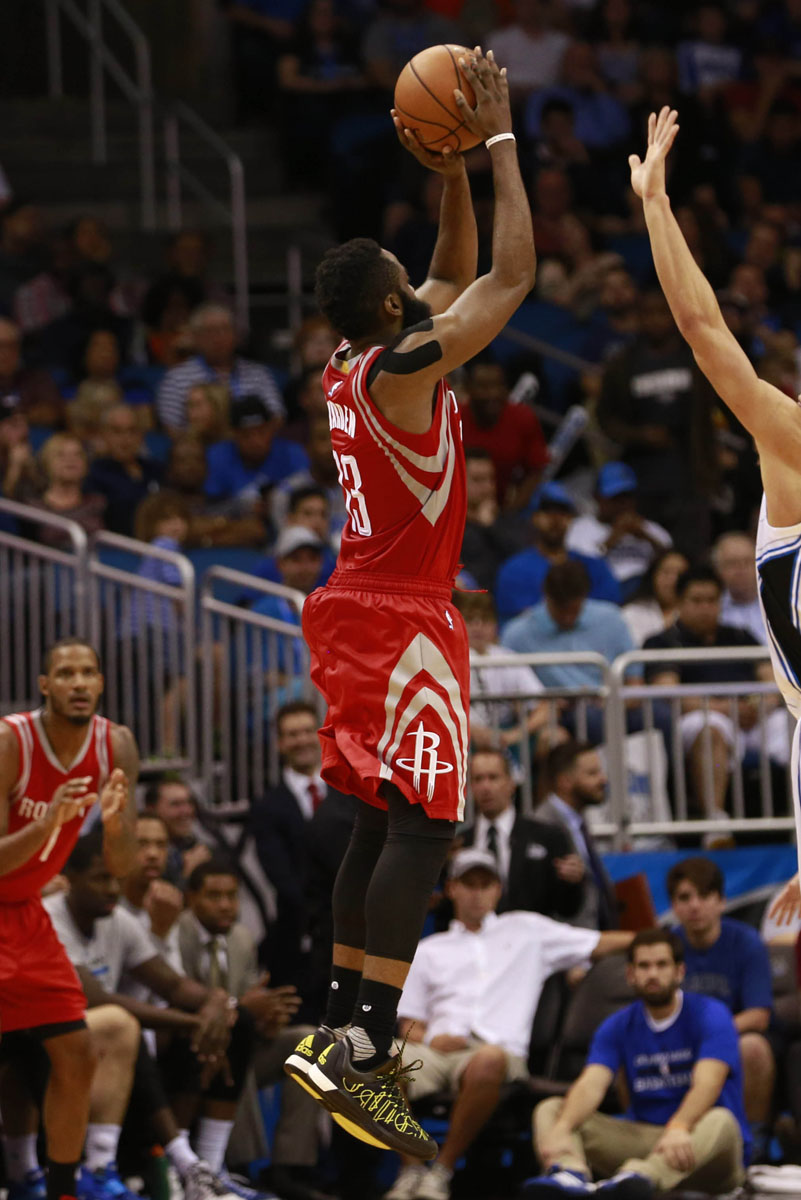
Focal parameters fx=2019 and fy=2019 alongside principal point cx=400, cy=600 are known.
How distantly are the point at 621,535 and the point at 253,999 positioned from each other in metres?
5.09

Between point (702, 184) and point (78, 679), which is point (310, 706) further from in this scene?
point (702, 184)

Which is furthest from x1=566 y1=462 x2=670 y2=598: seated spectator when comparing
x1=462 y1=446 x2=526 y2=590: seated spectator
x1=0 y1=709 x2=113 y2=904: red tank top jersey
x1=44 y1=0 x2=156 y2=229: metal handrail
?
x1=0 y1=709 x2=113 y2=904: red tank top jersey

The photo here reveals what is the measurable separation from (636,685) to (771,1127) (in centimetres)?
256

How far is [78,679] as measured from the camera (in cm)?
829

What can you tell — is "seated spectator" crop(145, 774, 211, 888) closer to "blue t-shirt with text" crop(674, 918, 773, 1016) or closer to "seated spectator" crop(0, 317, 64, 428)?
"blue t-shirt with text" crop(674, 918, 773, 1016)

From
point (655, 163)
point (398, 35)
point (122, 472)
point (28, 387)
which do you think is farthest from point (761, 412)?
point (398, 35)

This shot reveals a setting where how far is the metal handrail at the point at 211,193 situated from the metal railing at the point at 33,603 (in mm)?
5891

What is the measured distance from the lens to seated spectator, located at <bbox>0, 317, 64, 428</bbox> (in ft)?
45.5

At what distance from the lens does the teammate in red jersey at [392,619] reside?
5.81m

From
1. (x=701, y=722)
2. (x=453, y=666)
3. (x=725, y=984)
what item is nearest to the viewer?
(x=453, y=666)

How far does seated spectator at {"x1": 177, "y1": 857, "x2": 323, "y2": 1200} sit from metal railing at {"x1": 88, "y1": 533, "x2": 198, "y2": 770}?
1.32 m

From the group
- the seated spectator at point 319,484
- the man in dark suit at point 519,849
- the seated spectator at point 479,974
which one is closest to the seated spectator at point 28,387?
the seated spectator at point 319,484

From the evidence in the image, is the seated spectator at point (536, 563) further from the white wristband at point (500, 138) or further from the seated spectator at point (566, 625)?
the white wristband at point (500, 138)

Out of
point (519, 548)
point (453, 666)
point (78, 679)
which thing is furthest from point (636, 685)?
point (453, 666)
